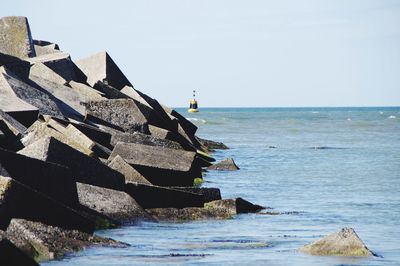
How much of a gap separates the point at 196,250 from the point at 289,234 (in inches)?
69.0

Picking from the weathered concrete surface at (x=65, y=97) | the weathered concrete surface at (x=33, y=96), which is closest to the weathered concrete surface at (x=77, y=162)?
the weathered concrete surface at (x=33, y=96)

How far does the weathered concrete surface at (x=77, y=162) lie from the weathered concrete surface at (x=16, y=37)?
9.90 metres

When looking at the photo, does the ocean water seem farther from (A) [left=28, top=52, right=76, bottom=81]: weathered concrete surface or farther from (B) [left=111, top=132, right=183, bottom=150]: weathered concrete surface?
(A) [left=28, top=52, right=76, bottom=81]: weathered concrete surface

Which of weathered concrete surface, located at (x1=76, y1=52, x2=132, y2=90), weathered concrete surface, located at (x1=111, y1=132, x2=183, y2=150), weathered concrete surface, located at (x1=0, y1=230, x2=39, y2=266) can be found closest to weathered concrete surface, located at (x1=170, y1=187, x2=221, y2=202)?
weathered concrete surface, located at (x1=111, y1=132, x2=183, y2=150)

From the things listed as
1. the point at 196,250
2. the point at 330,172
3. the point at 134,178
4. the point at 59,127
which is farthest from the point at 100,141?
the point at 330,172

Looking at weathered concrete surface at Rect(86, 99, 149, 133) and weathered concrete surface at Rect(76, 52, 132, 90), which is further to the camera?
weathered concrete surface at Rect(76, 52, 132, 90)

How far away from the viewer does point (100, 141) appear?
43.7ft

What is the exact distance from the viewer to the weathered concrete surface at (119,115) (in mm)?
16000

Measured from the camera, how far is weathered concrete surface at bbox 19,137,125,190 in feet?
32.0

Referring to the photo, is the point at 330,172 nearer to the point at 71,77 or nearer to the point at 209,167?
the point at 209,167

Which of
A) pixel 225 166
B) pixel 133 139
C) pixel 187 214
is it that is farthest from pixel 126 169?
pixel 225 166

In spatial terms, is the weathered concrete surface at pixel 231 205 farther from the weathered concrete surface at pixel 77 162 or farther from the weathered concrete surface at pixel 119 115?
the weathered concrete surface at pixel 119 115

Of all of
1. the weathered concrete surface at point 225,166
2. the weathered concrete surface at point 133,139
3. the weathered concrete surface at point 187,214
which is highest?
the weathered concrete surface at point 133,139

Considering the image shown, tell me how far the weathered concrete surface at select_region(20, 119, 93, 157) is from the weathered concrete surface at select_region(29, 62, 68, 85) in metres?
5.85
